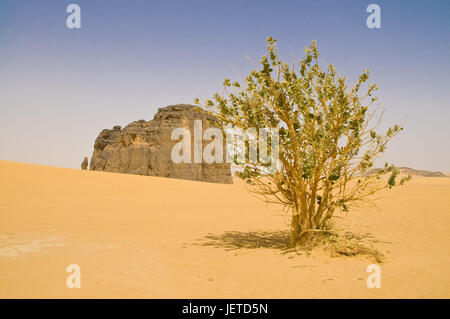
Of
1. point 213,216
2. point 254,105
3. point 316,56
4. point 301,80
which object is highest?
point 316,56

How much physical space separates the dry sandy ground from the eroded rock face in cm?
3574

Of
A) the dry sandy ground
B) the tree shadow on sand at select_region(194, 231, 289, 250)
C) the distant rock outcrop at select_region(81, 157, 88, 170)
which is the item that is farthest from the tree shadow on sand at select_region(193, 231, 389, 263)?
the distant rock outcrop at select_region(81, 157, 88, 170)

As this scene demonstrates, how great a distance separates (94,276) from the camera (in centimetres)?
416

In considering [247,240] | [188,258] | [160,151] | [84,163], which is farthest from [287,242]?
[84,163]

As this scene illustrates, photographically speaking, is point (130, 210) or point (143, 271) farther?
point (130, 210)

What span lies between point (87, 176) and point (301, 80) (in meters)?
17.8

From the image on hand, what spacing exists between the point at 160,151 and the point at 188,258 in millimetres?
42772

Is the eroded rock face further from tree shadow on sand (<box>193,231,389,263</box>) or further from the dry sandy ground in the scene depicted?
tree shadow on sand (<box>193,231,389,263</box>)

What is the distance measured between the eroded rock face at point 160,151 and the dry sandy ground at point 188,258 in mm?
35736

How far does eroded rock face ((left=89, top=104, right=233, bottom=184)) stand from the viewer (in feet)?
154
